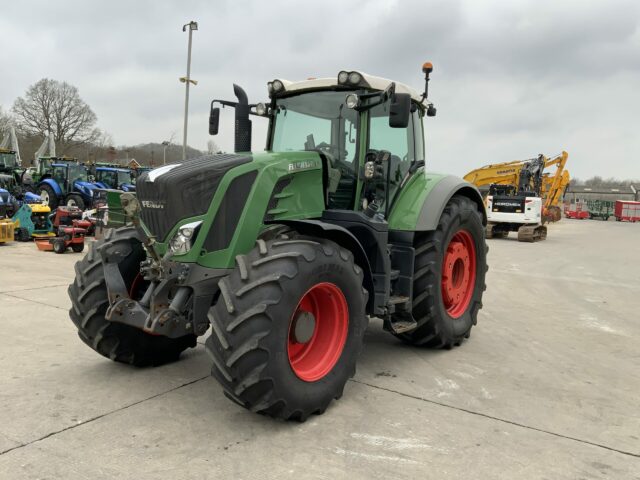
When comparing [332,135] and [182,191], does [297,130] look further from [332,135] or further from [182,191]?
[182,191]

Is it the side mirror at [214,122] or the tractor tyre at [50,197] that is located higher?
the side mirror at [214,122]

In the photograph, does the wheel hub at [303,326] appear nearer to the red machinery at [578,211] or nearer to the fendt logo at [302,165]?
the fendt logo at [302,165]

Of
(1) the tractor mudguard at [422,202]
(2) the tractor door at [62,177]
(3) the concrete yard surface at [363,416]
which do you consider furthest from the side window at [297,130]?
(2) the tractor door at [62,177]

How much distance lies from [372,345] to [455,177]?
6.53 feet

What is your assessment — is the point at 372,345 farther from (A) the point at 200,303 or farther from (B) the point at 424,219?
(A) the point at 200,303

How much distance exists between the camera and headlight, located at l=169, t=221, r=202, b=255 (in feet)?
11.3

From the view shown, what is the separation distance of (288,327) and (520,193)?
1903 cm

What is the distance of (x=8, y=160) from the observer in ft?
70.7

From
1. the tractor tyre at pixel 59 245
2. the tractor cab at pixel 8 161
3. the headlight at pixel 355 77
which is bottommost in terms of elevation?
the tractor tyre at pixel 59 245

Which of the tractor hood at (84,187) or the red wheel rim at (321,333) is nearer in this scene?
the red wheel rim at (321,333)

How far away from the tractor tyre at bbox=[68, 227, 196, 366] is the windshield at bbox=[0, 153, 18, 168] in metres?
20.5

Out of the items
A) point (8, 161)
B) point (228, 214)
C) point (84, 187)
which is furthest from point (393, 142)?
point (8, 161)

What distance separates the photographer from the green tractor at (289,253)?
3.14m

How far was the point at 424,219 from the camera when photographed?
186 inches
